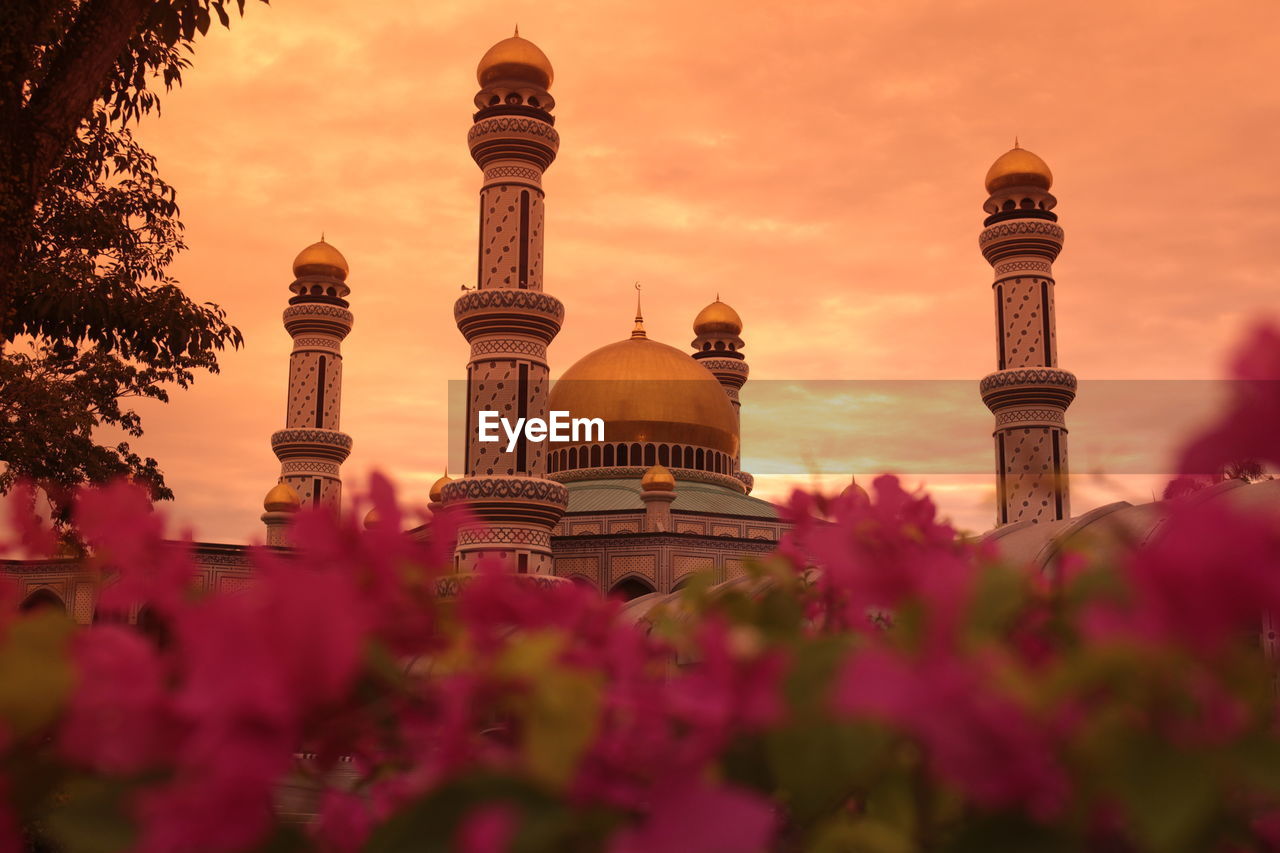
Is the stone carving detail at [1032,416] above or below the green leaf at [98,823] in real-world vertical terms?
above

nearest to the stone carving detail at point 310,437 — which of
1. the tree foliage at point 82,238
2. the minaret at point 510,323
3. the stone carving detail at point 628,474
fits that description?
the stone carving detail at point 628,474

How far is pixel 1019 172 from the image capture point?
22.6 metres

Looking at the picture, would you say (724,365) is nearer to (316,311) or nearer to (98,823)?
(316,311)

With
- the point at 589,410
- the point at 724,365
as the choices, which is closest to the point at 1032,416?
the point at 589,410

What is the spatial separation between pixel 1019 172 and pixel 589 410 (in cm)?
1144

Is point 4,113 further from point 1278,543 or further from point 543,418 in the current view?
point 543,418

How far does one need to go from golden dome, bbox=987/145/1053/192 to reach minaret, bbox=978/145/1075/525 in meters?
0.02

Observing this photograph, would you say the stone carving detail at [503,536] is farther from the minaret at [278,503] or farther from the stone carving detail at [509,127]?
the minaret at [278,503]

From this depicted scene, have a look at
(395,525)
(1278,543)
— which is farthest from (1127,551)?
(395,525)

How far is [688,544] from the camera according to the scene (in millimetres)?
24969

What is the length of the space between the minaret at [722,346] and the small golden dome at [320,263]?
407 inches

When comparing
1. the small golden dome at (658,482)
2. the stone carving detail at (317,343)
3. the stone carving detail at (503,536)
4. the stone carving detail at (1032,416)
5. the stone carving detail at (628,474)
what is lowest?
the stone carving detail at (503,536)

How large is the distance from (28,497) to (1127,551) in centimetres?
102

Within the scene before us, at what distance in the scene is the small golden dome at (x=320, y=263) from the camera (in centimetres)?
2838
